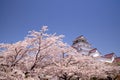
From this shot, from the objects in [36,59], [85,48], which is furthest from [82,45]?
[36,59]

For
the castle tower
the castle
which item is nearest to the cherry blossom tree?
the castle

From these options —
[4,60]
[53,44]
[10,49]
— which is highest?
[53,44]

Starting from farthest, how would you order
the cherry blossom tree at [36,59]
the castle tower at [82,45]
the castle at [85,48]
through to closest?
the castle tower at [82,45] → the castle at [85,48] → the cherry blossom tree at [36,59]

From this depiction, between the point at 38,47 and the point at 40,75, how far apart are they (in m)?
1.50

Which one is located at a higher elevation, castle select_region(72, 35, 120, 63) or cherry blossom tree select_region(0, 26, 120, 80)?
castle select_region(72, 35, 120, 63)

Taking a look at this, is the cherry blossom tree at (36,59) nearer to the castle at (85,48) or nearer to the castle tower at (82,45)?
the castle at (85,48)

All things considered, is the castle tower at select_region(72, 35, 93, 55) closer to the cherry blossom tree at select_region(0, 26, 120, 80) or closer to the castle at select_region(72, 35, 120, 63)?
the castle at select_region(72, 35, 120, 63)

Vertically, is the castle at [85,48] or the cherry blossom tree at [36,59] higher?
the castle at [85,48]

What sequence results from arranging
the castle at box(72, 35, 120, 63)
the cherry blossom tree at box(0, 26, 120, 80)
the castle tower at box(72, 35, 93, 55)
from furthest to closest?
the castle tower at box(72, 35, 93, 55)
the castle at box(72, 35, 120, 63)
the cherry blossom tree at box(0, 26, 120, 80)

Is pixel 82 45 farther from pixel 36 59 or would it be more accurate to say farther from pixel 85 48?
pixel 36 59

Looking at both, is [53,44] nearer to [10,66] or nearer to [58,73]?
[58,73]

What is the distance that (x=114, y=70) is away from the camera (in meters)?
16.4

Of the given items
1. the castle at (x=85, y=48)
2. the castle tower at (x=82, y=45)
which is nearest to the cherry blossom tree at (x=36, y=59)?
the castle at (x=85, y=48)

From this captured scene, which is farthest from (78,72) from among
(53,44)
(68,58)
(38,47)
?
(38,47)
